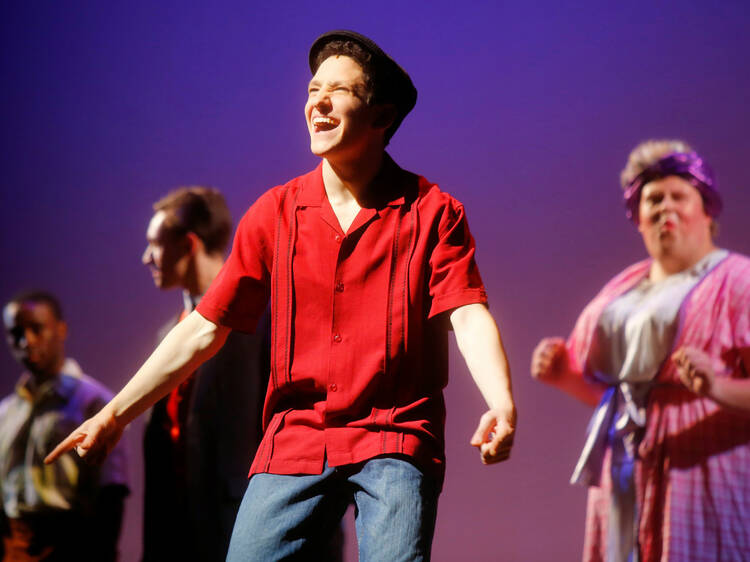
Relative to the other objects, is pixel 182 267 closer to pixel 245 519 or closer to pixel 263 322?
pixel 263 322

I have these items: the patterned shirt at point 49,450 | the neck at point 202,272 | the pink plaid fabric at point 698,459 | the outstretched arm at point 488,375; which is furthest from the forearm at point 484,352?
the patterned shirt at point 49,450

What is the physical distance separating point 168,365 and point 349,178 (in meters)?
0.46

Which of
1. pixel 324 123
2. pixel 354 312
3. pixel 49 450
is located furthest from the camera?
pixel 49 450

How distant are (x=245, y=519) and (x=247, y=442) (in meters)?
1.16

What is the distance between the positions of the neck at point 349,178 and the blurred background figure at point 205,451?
0.98 m

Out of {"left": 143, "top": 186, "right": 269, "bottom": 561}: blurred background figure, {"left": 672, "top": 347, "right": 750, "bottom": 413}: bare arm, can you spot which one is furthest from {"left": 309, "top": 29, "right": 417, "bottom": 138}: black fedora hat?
{"left": 672, "top": 347, "right": 750, "bottom": 413}: bare arm

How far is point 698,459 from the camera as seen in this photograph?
2.46 meters

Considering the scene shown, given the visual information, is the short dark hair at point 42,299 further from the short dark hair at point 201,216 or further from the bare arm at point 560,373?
the bare arm at point 560,373

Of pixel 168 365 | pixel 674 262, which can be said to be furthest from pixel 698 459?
pixel 168 365

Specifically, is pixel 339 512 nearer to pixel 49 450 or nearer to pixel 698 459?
pixel 698 459

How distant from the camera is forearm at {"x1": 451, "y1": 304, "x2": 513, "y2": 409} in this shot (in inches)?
52.7

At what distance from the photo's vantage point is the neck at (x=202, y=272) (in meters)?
2.95

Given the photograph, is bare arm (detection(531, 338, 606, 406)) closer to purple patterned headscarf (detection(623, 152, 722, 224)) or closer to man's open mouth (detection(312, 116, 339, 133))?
purple patterned headscarf (detection(623, 152, 722, 224))

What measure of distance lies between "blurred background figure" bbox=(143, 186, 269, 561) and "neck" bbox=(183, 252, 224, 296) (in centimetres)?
12
